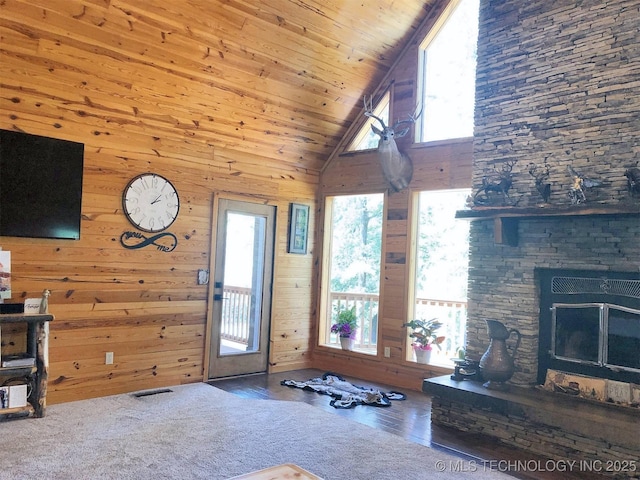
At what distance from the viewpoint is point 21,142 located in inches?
A: 161

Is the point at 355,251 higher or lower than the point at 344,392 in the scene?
higher

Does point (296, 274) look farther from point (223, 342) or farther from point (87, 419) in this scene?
point (87, 419)

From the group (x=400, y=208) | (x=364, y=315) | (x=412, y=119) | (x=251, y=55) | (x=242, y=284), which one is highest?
(x=251, y=55)

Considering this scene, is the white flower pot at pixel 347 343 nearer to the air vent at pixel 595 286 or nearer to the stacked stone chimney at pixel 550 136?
the stacked stone chimney at pixel 550 136

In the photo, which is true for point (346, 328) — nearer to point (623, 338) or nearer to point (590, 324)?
point (590, 324)

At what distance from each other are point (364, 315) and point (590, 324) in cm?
309

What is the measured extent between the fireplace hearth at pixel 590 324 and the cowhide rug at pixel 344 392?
1451 mm

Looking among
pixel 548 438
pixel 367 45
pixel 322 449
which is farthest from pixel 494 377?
pixel 367 45

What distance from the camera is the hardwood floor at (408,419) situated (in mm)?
3557

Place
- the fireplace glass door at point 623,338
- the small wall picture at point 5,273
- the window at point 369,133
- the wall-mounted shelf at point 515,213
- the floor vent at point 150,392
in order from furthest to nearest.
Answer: the window at point 369,133 < the floor vent at point 150,392 < the small wall picture at point 5,273 < the fireplace glass door at point 623,338 < the wall-mounted shelf at point 515,213

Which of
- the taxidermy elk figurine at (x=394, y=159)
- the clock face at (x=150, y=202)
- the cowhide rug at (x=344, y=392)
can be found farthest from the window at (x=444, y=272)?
the clock face at (x=150, y=202)

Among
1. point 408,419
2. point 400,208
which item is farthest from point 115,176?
point 408,419

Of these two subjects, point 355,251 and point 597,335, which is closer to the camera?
point 597,335

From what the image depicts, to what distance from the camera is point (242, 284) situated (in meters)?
5.86
